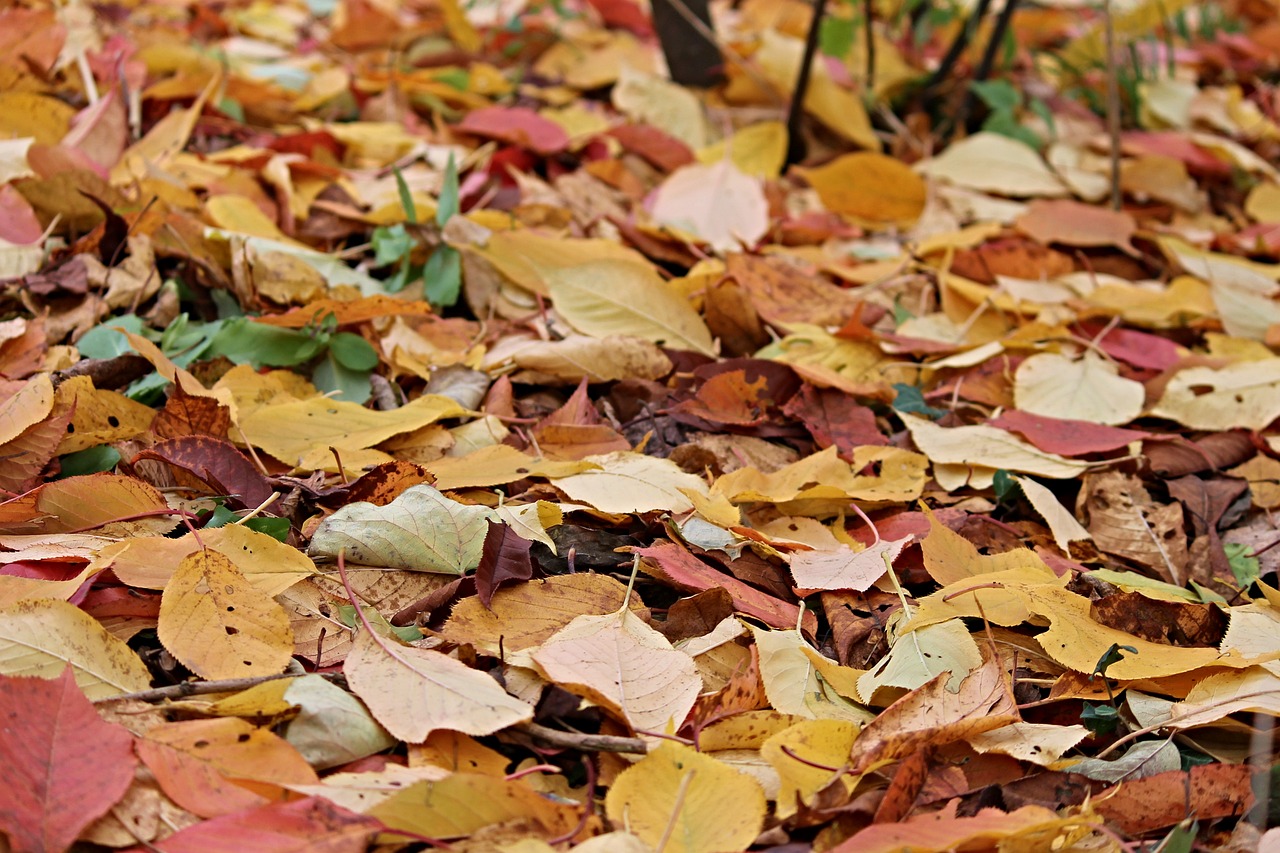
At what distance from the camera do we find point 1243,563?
3.14 feet

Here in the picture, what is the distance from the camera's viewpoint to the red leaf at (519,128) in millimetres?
1546

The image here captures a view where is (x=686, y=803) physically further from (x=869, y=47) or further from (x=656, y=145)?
(x=869, y=47)

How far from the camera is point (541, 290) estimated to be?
1.19 m

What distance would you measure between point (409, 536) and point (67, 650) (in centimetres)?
23

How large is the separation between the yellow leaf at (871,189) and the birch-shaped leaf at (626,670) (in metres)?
0.97

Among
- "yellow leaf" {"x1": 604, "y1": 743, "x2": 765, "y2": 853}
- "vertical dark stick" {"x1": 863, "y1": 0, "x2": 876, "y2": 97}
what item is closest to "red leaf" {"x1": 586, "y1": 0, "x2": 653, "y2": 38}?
"vertical dark stick" {"x1": 863, "y1": 0, "x2": 876, "y2": 97}

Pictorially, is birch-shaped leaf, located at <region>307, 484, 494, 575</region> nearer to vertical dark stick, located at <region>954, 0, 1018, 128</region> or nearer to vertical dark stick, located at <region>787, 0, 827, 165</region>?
vertical dark stick, located at <region>787, 0, 827, 165</region>

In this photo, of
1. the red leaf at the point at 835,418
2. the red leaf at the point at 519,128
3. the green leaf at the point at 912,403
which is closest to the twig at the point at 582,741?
the red leaf at the point at 835,418

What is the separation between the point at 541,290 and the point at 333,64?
92cm

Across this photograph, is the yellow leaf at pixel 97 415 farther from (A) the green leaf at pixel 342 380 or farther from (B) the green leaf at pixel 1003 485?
(B) the green leaf at pixel 1003 485

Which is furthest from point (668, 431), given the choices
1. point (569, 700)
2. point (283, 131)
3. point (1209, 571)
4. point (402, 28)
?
point (402, 28)

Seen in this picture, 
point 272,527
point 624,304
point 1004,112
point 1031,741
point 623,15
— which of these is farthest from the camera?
point 623,15

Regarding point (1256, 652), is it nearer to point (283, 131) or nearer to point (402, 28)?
point (283, 131)

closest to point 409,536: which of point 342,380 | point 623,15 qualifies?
point 342,380
